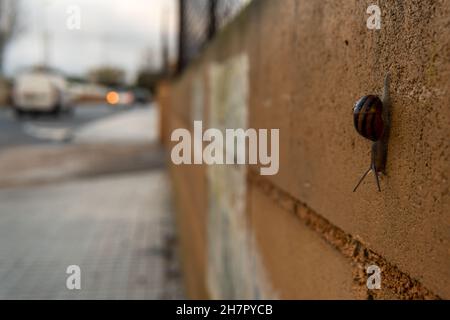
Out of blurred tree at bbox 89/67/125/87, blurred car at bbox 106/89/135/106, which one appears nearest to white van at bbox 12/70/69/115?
blurred car at bbox 106/89/135/106

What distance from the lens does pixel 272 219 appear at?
1450mm

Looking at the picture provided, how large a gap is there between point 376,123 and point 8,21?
155 ft

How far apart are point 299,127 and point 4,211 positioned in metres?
6.15

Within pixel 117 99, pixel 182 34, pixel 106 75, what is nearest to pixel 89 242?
pixel 182 34

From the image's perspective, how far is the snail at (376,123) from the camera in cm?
79

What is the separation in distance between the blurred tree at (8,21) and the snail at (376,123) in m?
45.6

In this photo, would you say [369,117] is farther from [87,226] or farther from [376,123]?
[87,226]

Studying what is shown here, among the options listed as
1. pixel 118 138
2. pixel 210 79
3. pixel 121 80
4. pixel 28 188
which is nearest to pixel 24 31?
pixel 121 80

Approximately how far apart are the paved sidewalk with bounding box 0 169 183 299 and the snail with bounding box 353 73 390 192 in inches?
87.8

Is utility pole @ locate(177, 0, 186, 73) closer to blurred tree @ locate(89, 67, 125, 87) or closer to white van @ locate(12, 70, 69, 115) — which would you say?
white van @ locate(12, 70, 69, 115)

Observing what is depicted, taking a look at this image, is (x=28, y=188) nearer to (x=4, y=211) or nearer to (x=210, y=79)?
(x=4, y=211)

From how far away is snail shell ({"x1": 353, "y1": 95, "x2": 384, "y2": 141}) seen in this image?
78 cm

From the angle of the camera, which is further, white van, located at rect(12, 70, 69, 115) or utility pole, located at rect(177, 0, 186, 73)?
white van, located at rect(12, 70, 69, 115)
